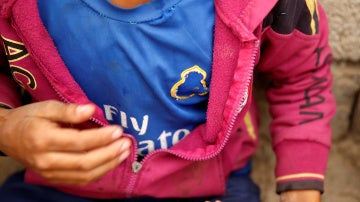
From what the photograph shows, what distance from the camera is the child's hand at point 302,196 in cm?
98

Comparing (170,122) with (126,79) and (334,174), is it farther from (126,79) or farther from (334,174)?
(334,174)

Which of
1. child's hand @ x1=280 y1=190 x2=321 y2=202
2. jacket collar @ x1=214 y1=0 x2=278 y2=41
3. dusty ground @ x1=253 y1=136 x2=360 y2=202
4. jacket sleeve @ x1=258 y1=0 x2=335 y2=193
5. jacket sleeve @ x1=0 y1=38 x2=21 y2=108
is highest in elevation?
jacket collar @ x1=214 y1=0 x2=278 y2=41

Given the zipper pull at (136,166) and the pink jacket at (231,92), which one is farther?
the zipper pull at (136,166)

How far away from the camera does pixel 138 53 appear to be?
81cm

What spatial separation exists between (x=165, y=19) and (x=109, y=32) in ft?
0.29

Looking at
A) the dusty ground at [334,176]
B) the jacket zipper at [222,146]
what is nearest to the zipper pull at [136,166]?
the jacket zipper at [222,146]

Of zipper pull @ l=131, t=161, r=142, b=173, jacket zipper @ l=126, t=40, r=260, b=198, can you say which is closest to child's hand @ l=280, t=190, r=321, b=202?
jacket zipper @ l=126, t=40, r=260, b=198

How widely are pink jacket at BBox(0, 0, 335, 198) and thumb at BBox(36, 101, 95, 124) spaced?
0.13m

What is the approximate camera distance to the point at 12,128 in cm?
76

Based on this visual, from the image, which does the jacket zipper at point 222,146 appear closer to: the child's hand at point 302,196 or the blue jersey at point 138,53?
the blue jersey at point 138,53

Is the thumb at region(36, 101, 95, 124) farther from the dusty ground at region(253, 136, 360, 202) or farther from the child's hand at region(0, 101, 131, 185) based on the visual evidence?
the dusty ground at region(253, 136, 360, 202)

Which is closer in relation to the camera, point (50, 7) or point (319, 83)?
point (50, 7)

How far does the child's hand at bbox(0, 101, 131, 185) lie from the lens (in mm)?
665

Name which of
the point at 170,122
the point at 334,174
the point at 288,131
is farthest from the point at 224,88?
the point at 334,174
